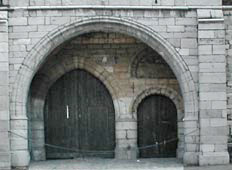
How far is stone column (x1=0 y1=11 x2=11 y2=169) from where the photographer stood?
1130cm

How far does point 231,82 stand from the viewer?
1174 centimetres

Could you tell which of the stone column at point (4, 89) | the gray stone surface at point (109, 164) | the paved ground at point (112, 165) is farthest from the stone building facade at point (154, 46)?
the gray stone surface at point (109, 164)

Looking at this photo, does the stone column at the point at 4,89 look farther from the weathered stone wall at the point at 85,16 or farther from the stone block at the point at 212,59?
the stone block at the point at 212,59

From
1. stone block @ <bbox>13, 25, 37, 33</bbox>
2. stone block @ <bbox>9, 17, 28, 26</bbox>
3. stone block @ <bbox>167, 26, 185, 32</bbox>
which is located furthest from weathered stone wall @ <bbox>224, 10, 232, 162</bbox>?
stone block @ <bbox>9, 17, 28, 26</bbox>

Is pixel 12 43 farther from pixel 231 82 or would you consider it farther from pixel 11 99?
pixel 231 82

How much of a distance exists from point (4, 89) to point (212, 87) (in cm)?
447

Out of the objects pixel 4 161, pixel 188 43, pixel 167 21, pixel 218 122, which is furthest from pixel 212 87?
pixel 4 161

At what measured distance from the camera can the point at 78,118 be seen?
13.4 meters

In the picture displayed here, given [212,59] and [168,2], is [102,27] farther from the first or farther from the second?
[212,59]

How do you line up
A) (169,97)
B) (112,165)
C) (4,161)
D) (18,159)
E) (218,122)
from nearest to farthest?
(4,161) < (18,159) < (218,122) < (112,165) < (169,97)

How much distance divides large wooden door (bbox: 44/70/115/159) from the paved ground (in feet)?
1.69

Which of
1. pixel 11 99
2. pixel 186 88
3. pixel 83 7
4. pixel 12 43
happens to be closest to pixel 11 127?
pixel 11 99

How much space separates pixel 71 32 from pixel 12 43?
1.30m

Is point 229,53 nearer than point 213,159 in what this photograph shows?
No
